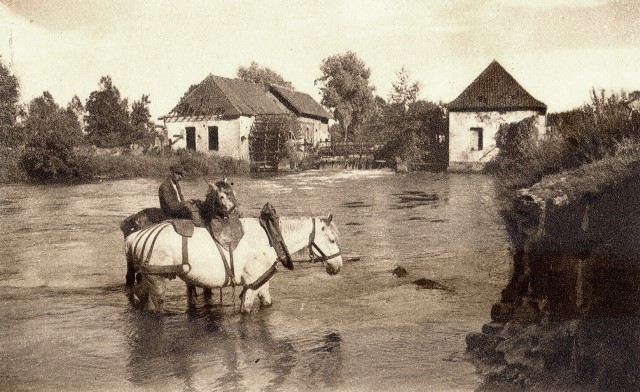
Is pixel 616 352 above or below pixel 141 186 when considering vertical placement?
below

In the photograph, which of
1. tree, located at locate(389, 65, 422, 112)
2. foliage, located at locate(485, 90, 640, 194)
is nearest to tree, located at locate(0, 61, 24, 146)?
foliage, located at locate(485, 90, 640, 194)

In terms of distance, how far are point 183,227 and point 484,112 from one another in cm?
2649

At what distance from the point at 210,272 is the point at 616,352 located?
4207 mm

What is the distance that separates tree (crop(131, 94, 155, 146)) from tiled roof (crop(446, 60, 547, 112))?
867 inches

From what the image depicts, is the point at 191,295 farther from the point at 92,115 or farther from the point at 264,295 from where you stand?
the point at 92,115

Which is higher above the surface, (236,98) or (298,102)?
(298,102)

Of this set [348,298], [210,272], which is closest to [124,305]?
[210,272]

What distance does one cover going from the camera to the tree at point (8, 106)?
7.14 m

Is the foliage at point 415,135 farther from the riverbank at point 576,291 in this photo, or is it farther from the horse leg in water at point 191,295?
the riverbank at point 576,291

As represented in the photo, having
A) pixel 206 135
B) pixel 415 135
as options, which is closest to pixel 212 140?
pixel 206 135

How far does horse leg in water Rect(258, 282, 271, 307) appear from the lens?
6.64 metres

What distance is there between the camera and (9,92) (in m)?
7.34

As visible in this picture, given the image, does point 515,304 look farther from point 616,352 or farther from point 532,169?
point 532,169

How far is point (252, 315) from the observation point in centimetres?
659
